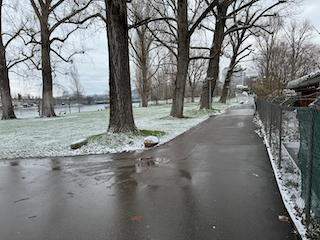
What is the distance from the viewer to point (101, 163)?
592 centimetres

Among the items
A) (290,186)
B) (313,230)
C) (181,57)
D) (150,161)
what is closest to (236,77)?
(181,57)

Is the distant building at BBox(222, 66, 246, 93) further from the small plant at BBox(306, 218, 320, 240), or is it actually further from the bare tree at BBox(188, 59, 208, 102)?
the small plant at BBox(306, 218, 320, 240)

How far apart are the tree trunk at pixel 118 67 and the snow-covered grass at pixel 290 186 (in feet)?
18.0

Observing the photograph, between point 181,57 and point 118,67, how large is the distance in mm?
7820

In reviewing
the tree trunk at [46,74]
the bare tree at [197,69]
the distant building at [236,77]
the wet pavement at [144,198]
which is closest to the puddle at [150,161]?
the wet pavement at [144,198]

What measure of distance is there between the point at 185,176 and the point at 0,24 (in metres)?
25.0

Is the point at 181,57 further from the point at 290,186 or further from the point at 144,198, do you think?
the point at 144,198

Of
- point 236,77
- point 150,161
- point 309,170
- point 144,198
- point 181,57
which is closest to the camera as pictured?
point 309,170

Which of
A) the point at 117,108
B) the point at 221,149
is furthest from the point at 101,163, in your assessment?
the point at 221,149

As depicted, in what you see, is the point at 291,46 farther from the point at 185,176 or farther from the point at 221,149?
the point at 185,176

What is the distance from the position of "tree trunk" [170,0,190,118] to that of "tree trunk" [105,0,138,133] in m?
7.08

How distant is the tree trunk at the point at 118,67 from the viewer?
8.27 meters

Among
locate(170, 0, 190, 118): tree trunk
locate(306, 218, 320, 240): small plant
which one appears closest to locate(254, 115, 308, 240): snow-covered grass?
locate(306, 218, 320, 240): small plant

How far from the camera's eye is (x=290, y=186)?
3912 millimetres
